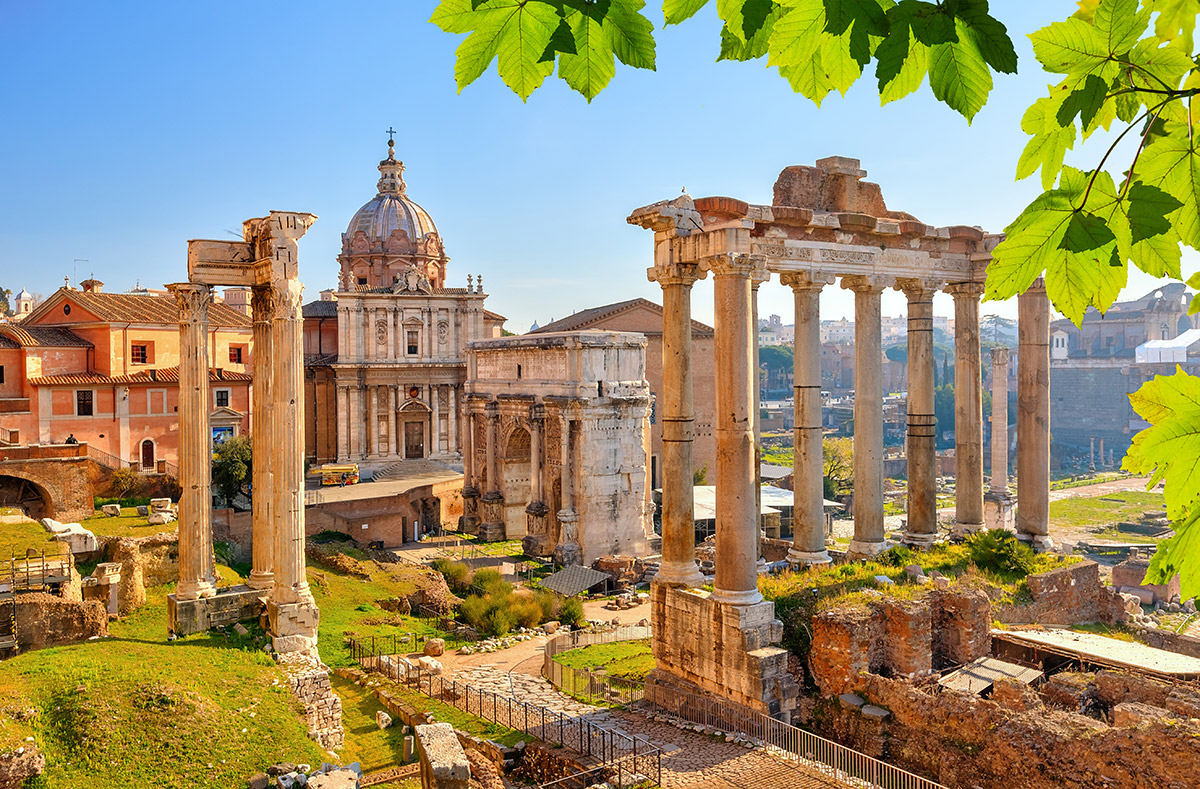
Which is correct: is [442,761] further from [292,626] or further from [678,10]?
[678,10]

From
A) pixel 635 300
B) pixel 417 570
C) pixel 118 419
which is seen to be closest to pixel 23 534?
pixel 417 570

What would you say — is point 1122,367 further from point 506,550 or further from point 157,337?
point 157,337

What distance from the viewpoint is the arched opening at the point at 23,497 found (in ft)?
79.7

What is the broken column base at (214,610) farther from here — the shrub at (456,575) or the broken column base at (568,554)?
the broken column base at (568,554)

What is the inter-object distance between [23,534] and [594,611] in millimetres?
13861

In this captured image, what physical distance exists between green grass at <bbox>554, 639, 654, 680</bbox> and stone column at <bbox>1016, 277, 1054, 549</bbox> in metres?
7.38

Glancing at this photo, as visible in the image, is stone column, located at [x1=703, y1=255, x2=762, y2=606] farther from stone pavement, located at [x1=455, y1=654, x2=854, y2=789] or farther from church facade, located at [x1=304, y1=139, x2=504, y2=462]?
church facade, located at [x1=304, y1=139, x2=504, y2=462]

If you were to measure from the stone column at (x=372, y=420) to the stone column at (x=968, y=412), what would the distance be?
31.5 meters

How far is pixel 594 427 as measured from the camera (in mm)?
30969

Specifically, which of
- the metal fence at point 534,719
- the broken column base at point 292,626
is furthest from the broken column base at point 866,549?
the broken column base at point 292,626

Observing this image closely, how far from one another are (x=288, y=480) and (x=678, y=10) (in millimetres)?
12779

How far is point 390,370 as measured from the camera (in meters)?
42.8

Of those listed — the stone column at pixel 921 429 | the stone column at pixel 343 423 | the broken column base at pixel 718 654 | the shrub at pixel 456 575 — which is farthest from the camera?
the stone column at pixel 343 423

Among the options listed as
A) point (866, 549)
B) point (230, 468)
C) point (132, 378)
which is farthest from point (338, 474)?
point (866, 549)
